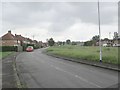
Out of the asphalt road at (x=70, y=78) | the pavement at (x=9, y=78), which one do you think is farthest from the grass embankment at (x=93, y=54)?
the pavement at (x=9, y=78)

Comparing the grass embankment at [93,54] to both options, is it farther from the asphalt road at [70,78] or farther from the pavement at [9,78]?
the pavement at [9,78]

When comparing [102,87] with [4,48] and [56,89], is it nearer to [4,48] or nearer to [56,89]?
[56,89]

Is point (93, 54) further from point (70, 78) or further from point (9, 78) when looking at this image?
point (9, 78)

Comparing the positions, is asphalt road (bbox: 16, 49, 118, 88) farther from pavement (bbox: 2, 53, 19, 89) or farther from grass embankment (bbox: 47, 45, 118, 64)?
grass embankment (bbox: 47, 45, 118, 64)

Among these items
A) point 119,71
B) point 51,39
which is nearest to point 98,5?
point 119,71

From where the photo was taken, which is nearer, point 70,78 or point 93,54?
point 70,78

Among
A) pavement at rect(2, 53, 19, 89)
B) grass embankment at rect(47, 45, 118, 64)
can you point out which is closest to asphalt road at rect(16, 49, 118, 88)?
pavement at rect(2, 53, 19, 89)

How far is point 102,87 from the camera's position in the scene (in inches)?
410

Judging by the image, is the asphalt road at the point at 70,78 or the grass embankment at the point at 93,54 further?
the grass embankment at the point at 93,54

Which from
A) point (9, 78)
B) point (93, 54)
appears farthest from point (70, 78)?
point (93, 54)

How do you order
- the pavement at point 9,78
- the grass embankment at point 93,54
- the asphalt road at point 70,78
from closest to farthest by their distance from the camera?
the pavement at point 9,78
the asphalt road at point 70,78
the grass embankment at point 93,54

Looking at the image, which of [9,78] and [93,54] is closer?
[9,78]

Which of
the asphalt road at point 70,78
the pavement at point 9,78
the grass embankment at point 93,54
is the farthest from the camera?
the grass embankment at point 93,54

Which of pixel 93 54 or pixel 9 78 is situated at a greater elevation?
pixel 93 54
